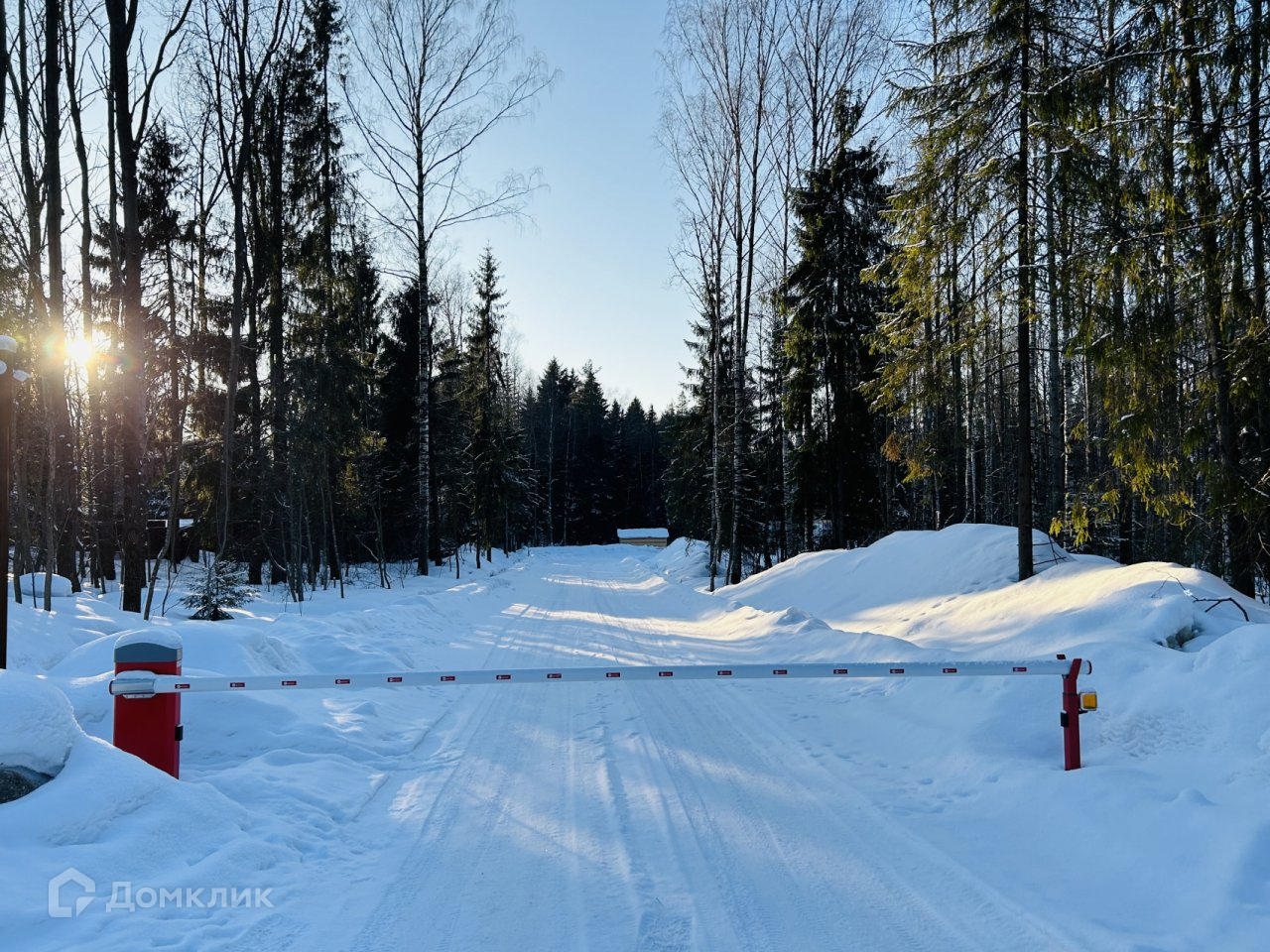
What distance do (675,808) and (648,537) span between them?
61.6 m

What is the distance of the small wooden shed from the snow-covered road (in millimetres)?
57949

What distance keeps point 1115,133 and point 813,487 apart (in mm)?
15005

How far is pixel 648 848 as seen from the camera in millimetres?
4312

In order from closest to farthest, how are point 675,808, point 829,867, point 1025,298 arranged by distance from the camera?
point 829,867
point 675,808
point 1025,298

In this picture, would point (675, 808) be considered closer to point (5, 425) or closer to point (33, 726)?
point (33, 726)

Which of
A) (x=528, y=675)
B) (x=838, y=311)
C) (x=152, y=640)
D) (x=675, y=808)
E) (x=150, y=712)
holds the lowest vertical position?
(x=675, y=808)

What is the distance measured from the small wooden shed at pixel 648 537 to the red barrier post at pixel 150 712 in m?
60.1

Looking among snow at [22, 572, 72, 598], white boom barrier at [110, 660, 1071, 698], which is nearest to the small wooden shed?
snow at [22, 572, 72, 598]

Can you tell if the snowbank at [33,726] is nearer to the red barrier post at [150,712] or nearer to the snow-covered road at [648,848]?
the red barrier post at [150,712]

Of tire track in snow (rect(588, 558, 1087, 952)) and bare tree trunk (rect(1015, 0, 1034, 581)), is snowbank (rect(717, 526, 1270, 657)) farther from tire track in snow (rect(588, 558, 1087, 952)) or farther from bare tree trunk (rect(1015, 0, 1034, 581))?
tire track in snow (rect(588, 558, 1087, 952))

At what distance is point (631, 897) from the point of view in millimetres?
3719

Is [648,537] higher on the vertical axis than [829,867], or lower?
lower

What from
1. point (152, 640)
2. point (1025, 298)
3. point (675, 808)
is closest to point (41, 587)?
point (152, 640)

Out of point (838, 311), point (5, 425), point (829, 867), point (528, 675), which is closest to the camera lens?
point (829, 867)
